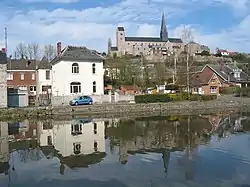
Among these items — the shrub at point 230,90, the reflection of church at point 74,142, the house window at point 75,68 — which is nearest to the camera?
the reflection of church at point 74,142

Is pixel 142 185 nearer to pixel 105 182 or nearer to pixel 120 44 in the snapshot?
pixel 105 182

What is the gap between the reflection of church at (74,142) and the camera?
18.6 meters

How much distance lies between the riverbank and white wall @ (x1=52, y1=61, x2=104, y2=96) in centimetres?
883

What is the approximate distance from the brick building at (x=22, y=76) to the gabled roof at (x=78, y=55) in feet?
40.8

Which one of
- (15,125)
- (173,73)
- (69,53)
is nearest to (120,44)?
(173,73)

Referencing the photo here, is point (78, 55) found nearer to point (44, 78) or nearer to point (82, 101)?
point (82, 101)

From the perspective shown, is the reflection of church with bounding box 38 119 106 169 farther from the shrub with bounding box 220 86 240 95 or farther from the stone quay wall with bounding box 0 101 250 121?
the shrub with bounding box 220 86 240 95

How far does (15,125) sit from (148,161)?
21.3 metres

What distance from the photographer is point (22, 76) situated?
2576 inches

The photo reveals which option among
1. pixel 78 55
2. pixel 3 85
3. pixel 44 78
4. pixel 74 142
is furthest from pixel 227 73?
pixel 74 142

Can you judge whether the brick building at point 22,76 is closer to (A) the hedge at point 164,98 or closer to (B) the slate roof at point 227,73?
(A) the hedge at point 164,98

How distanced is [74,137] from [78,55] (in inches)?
1135

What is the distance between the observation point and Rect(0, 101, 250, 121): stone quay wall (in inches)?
1649

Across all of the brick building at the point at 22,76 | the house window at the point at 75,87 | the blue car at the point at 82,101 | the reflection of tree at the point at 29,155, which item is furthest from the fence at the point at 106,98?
the reflection of tree at the point at 29,155
